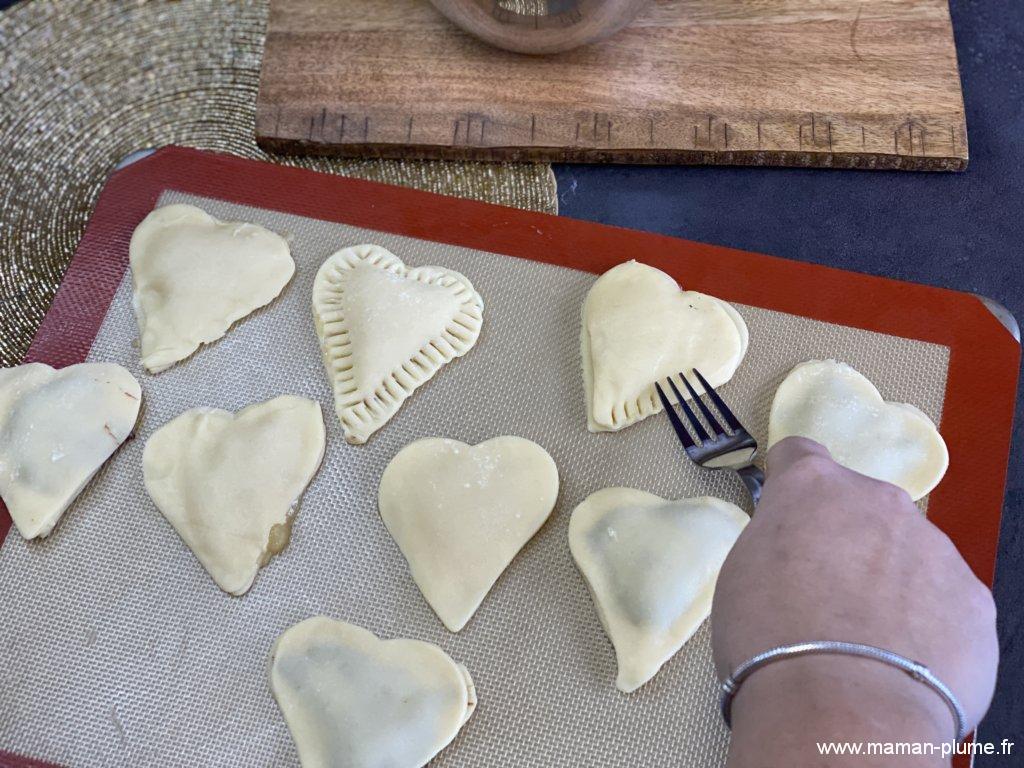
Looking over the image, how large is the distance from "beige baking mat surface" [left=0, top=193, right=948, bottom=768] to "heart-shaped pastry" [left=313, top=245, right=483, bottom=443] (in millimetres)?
19

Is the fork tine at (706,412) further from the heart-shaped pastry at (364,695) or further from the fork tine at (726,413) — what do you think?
the heart-shaped pastry at (364,695)

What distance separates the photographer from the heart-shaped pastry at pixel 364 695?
84cm

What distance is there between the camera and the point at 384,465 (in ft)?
3.17

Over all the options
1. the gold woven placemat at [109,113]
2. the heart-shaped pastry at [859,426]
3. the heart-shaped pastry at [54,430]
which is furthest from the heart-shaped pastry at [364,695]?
the gold woven placemat at [109,113]

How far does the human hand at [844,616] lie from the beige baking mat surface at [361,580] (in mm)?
283

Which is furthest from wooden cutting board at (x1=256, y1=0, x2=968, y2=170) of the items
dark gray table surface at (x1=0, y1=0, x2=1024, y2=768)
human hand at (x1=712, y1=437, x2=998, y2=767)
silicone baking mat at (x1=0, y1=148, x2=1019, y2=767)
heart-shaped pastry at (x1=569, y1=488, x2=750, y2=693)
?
human hand at (x1=712, y1=437, x2=998, y2=767)

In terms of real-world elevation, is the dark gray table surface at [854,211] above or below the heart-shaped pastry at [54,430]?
above

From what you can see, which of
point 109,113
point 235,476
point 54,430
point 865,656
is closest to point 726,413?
point 865,656

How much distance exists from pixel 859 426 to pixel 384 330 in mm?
515

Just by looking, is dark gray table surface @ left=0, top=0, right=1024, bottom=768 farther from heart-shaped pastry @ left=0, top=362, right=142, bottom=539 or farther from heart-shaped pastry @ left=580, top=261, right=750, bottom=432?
heart-shaped pastry @ left=0, top=362, right=142, bottom=539

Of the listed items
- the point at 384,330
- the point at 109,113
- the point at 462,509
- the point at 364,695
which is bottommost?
the point at 364,695

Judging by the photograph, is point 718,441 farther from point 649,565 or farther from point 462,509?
point 462,509

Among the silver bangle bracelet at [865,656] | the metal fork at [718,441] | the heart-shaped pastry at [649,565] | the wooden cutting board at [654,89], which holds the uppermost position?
the wooden cutting board at [654,89]

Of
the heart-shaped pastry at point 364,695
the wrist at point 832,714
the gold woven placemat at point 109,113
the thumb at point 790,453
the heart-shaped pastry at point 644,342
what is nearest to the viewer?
the wrist at point 832,714
